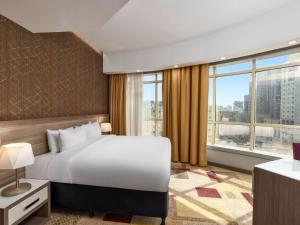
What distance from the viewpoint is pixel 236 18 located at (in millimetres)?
2688

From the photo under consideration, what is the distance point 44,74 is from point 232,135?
13.2 ft

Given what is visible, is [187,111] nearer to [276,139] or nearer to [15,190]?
[276,139]

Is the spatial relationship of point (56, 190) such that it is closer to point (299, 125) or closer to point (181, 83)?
point (181, 83)

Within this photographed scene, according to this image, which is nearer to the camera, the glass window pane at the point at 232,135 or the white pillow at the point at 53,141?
the white pillow at the point at 53,141

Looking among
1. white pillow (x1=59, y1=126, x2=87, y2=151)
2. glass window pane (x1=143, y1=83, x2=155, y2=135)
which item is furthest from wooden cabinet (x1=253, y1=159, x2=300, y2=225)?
glass window pane (x1=143, y1=83, x2=155, y2=135)

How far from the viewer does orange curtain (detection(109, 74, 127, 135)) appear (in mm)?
4773

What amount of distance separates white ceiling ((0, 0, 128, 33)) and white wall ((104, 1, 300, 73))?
1.92 meters

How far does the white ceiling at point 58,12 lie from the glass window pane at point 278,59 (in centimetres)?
297

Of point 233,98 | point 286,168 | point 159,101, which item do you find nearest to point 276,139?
→ point 233,98

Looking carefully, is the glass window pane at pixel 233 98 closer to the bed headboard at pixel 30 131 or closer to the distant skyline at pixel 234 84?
the distant skyline at pixel 234 84

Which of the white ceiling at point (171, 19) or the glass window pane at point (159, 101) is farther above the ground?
the white ceiling at point (171, 19)

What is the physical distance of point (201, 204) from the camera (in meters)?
2.32

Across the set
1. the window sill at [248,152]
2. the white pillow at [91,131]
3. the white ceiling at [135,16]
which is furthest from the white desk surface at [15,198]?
the window sill at [248,152]

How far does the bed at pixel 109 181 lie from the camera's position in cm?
184
